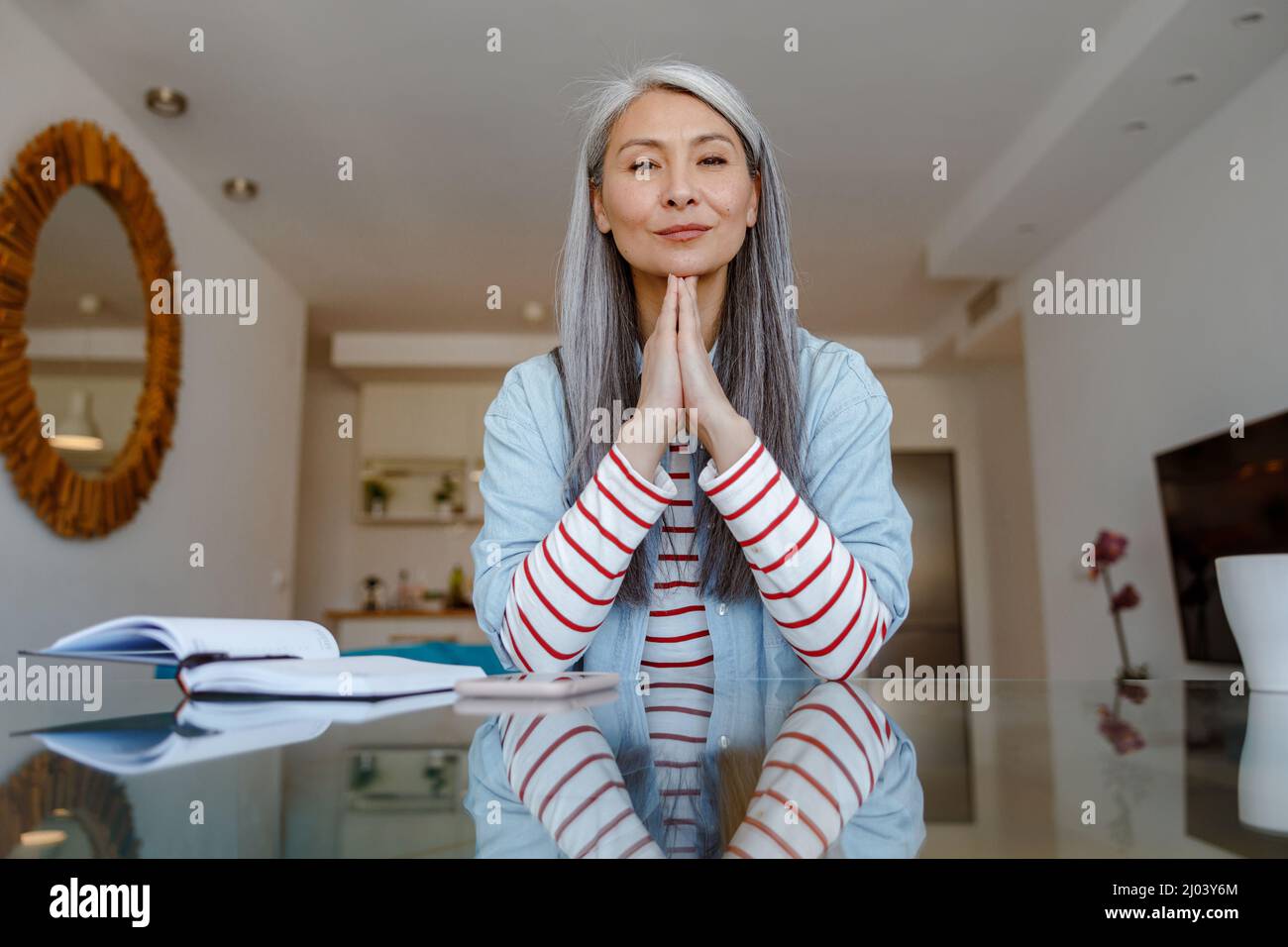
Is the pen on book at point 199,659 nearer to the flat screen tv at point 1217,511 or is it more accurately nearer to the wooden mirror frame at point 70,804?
the wooden mirror frame at point 70,804

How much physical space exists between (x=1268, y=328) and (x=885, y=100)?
1392mm

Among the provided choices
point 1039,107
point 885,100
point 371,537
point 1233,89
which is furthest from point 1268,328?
point 371,537

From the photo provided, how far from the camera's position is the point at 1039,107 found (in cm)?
336

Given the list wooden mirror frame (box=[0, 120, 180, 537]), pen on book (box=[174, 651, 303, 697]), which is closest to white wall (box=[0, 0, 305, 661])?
wooden mirror frame (box=[0, 120, 180, 537])

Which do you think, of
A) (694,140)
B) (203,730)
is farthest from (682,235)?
(203,730)

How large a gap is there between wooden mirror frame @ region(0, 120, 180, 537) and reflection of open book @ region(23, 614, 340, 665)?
2.26m

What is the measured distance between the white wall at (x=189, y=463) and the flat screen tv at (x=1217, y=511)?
3331 millimetres

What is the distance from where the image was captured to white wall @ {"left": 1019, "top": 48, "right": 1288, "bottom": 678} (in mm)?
2844

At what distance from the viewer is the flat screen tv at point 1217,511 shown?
2623mm

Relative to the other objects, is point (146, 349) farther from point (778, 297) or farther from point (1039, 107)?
point (1039, 107)

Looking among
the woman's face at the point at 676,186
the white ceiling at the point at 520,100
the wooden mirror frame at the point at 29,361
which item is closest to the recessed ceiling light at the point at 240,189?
the white ceiling at the point at 520,100

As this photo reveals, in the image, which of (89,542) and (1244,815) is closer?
(1244,815)

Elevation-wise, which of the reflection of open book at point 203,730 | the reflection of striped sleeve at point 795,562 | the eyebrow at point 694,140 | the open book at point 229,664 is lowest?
the reflection of open book at point 203,730
